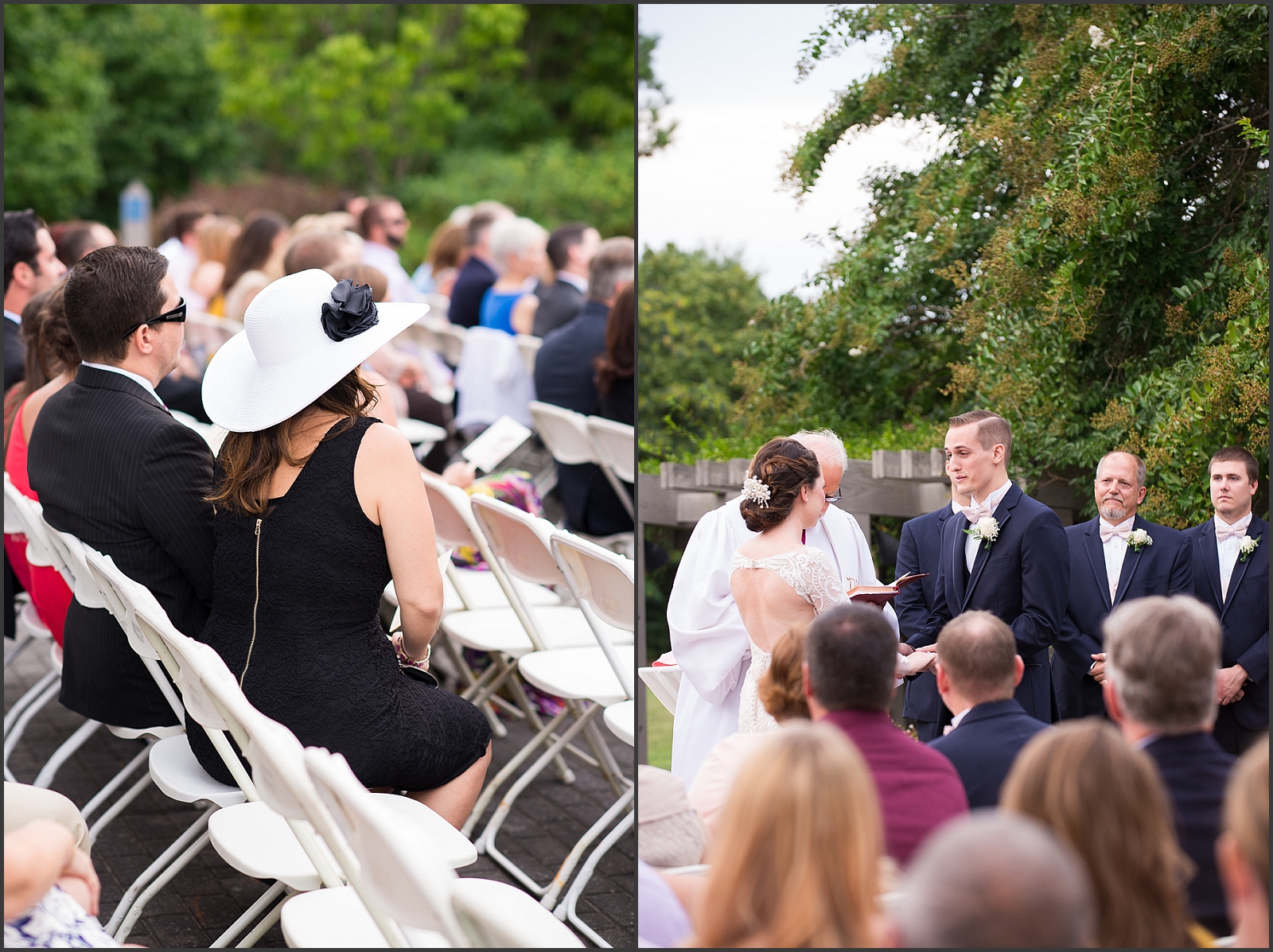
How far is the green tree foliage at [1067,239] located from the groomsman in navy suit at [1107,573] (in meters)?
0.05

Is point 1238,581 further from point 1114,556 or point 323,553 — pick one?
point 323,553

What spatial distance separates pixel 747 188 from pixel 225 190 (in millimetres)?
24124

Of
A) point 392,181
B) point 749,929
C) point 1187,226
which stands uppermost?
point 392,181

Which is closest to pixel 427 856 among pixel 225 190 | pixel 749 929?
pixel 749 929

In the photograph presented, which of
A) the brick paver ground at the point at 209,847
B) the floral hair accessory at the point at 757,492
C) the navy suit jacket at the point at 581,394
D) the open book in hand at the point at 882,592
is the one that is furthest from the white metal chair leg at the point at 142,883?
the navy suit jacket at the point at 581,394

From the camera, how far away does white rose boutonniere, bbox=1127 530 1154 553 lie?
2525 millimetres

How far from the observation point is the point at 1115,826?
1661 mm

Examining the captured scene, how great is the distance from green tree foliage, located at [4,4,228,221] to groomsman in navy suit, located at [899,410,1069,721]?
2103 centimetres

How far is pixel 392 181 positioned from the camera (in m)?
23.5

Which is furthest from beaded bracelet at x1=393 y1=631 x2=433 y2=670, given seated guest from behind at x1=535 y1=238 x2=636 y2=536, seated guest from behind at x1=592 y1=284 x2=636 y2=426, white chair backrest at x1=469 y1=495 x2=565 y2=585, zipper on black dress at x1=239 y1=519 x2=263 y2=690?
seated guest from behind at x1=535 y1=238 x2=636 y2=536

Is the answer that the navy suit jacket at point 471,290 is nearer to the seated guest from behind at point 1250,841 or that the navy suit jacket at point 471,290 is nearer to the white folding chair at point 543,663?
the white folding chair at point 543,663

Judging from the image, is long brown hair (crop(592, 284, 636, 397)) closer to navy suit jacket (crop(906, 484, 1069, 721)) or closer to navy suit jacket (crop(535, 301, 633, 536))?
navy suit jacket (crop(535, 301, 633, 536))

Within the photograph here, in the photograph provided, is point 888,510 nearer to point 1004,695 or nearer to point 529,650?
point 1004,695

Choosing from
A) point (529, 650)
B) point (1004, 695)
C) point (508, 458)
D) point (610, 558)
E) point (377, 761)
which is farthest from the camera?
point (508, 458)
